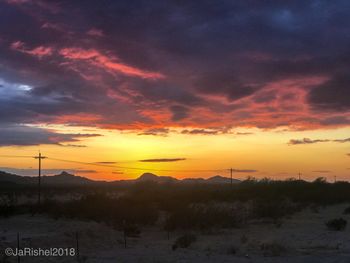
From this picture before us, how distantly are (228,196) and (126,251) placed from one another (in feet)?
128

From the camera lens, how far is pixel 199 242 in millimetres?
30438

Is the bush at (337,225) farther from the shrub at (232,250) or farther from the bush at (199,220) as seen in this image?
the shrub at (232,250)

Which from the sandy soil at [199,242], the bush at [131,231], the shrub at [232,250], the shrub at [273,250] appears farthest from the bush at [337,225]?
A: the bush at [131,231]

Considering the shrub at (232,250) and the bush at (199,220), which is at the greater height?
the bush at (199,220)

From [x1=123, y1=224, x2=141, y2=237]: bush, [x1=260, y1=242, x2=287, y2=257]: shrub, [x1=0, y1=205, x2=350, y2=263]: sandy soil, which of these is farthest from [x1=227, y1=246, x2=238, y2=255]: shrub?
[x1=123, y1=224, x2=141, y2=237]: bush

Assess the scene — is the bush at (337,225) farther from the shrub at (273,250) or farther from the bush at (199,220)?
the shrub at (273,250)

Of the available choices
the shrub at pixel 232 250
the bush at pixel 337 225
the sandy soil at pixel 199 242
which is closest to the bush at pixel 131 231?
the sandy soil at pixel 199 242

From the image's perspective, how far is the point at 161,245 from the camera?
29109mm

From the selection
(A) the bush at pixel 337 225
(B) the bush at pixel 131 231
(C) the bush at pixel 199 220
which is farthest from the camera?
(C) the bush at pixel 199 220

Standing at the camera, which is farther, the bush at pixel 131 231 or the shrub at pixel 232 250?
the bush at pixel 131 231

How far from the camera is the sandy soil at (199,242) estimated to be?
23125 millimetres

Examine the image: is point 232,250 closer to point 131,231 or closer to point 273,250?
point 273,250

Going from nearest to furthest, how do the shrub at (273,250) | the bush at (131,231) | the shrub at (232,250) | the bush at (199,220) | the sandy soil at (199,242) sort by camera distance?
the sandy soil at (199,242)
the shrub at (273,250)
the shrub at (232,250)
the bush at (131,231)
the bush at (199,220)

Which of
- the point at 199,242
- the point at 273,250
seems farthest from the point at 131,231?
the point at 273,250
